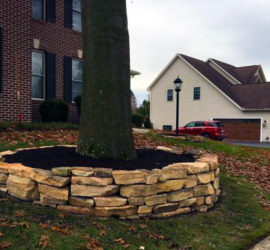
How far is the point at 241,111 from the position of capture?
26.1m

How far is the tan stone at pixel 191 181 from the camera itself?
14.4 feet

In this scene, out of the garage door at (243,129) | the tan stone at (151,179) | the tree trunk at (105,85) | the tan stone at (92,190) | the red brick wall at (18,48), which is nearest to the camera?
the tan stone at (92,190)

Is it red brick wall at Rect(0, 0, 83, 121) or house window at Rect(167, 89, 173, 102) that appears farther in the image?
house window at Rect(167, 89, 173, 102)

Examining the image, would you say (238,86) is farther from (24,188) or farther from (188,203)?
(24,188)

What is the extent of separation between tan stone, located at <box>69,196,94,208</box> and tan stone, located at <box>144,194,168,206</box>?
0.76m

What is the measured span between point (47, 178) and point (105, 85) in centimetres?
189

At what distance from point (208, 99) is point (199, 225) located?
2462cm

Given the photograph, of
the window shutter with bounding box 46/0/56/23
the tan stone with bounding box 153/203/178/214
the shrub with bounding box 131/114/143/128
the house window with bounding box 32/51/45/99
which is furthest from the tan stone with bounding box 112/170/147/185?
the shrub with bounding box 131/114/143/128

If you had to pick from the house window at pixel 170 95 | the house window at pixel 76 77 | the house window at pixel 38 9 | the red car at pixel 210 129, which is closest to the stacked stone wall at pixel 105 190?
the house window at pixel 76 77

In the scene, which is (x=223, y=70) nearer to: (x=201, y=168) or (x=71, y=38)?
(x=71, y=38)

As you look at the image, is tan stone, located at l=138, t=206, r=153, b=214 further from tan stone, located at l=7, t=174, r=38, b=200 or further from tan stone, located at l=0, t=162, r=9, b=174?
tan stone, located at l=0, t=162, r=9, b=174

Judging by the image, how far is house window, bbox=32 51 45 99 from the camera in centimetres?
1180

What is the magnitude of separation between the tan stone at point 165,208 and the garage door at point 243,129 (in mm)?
23688

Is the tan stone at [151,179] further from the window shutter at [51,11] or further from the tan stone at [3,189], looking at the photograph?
the window shutter at [51,11]
